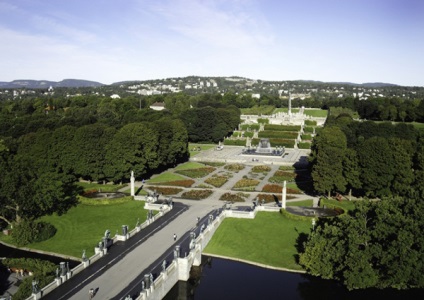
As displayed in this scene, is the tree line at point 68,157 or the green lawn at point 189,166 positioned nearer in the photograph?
the tree line at point 68,157

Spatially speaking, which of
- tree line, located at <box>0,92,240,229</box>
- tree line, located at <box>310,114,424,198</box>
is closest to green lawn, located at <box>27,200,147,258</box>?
tree line, located at <box>0,92,240,229</box>

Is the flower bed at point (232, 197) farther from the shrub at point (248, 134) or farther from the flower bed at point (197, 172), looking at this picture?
the shrub at point (248, 134)

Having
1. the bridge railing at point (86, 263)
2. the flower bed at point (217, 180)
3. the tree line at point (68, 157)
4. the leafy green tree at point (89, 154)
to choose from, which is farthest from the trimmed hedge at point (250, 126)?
the bridge railing at point (86, 263)

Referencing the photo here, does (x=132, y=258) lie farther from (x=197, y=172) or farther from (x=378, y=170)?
(x=197, y=172)

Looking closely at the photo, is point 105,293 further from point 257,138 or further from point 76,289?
point 257,138

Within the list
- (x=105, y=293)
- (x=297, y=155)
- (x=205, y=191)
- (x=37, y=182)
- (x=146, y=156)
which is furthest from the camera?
(x=297, y=155)

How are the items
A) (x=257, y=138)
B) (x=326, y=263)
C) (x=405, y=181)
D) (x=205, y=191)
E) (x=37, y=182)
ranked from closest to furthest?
1. (x=326, y=263)
2. (x=37, y=182)
3. (x=405, y=181)
4. (x=205, y=191)
5. (x=257, y=138)

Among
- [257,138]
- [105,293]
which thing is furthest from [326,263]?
[257,138]
